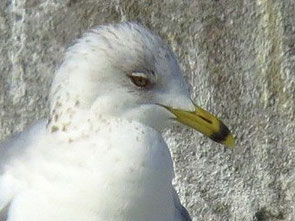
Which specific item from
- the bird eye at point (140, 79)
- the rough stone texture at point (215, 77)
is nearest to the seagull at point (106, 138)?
the bird eye at point (140, 79)

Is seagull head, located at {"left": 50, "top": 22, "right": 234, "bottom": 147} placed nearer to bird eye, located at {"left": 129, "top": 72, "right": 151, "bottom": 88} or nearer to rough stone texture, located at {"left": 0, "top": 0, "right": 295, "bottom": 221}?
bird eye, located at {"left": 129, "top": 72, "right": 151, "bottom": 88}

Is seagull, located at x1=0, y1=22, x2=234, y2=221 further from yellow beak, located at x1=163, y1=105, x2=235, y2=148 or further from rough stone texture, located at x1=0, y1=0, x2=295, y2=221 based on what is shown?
rough stone texture, located at x1=0, y1=0, x2=295, y2=221

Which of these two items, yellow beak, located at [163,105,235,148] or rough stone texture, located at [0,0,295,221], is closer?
yellow beak, located at [163,105,235,148]

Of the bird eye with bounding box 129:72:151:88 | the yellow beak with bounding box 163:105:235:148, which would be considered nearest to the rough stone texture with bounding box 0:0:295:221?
the yellow beak with bounding box 163:105:235:148

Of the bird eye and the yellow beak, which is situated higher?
the bird eye

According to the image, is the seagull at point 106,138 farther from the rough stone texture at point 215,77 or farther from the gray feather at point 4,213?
the rough stone texture at point 215,77

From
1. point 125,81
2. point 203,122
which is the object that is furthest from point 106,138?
point 203,122

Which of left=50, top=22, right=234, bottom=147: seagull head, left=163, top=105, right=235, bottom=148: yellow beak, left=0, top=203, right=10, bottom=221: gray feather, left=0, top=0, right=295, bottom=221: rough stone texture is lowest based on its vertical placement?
left=0, top=0, right=295, bottom=221: rough stone texture

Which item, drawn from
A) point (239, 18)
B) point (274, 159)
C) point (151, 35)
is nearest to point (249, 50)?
point (239, 18)
